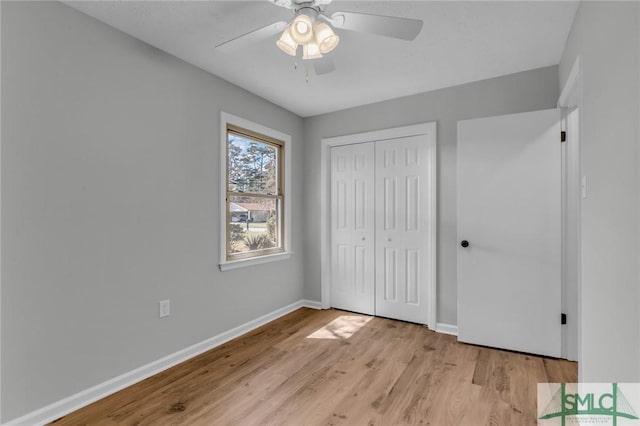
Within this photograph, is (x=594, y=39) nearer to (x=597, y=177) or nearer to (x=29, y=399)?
(x=597, y=177)

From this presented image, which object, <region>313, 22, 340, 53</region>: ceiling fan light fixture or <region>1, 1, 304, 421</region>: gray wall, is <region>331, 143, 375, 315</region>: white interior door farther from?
<region>313, 22, 340, 53</region>: ceiling fan light fixture

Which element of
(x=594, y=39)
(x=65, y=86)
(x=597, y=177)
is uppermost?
(x=594, y=39)

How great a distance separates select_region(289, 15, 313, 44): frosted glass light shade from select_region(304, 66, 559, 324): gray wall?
206cm

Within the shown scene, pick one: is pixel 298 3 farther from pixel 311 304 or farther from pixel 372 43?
pixel 311 304

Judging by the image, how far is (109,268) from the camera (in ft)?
6.96

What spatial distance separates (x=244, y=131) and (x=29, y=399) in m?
2.54

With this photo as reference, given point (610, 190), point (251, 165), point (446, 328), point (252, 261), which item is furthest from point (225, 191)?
point (610, 190)

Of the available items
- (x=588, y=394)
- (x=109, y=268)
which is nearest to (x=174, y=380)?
(x=109, y=268)

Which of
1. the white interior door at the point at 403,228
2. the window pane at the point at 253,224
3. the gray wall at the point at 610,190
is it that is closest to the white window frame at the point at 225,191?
the window pane at the point at 253,224

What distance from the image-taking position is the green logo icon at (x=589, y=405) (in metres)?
1.26

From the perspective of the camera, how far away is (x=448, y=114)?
10.5 feet

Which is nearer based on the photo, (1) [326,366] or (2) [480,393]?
(2) [480,393]

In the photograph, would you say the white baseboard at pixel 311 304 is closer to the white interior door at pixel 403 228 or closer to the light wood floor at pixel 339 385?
the white interior door at pixel 403 228

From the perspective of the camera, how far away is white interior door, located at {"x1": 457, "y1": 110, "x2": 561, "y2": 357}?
2.59 metres
